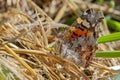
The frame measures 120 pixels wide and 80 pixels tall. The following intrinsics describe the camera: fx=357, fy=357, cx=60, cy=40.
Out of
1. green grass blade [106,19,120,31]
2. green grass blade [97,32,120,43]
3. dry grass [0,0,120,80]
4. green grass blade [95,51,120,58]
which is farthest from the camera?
green grass blade [106,19,120,31]

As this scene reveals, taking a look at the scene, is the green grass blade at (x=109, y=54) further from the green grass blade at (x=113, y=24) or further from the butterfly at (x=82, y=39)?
the green grass blade at (x=113, y=24)

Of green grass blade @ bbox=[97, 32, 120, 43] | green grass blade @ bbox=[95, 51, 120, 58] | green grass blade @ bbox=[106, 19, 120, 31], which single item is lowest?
green grass blade @ bbox=[106, 19, 120, 31]

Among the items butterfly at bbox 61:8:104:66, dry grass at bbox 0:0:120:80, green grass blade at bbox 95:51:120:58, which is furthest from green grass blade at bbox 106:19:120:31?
butterfly at bbox 61:8:104:66

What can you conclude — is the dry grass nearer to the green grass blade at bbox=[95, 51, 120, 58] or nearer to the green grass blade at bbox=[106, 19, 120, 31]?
the green grass blade at bbox=[95, 51, 120, 58]

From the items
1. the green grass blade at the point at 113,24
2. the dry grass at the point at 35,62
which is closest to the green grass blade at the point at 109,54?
the dry grass at the point at 35,62

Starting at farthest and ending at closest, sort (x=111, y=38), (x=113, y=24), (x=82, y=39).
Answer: (x=113, y=24) < (x=111, y=38) < (x=82, y=39)

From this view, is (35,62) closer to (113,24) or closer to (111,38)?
(111,38)

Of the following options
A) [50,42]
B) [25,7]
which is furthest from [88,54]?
[25,7]

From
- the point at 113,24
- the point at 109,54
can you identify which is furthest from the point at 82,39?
the point at 113,24

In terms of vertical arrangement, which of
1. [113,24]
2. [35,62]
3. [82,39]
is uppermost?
[82,39]
